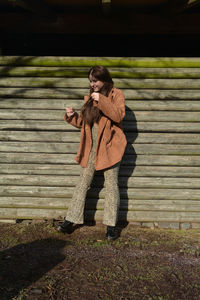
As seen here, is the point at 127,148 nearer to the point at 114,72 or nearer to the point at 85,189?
the point at 85,189

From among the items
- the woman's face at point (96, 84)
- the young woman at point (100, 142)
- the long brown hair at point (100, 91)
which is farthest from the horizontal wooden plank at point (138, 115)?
the woman's face at point (96, 84)

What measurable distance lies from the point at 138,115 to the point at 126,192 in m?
1.16

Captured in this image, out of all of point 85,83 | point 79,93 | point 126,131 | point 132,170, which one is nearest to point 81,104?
point 79,93

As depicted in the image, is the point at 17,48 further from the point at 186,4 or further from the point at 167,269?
the point at 167,269

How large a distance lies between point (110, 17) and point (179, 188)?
2.83 meters

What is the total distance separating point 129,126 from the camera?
4.12 meters

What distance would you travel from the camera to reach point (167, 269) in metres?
3.12

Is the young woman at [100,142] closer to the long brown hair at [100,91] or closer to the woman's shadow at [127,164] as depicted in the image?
the long brown hair at [100,91]

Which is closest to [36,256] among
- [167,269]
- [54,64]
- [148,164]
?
[167,269]

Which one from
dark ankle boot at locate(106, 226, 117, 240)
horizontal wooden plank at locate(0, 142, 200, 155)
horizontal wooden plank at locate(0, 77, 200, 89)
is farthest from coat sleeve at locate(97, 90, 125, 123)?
dark ankle boot at locate(106, 226, 117, 240)

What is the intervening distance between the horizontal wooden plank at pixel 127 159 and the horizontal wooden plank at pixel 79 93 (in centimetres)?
85

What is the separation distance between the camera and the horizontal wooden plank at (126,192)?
4.27 m

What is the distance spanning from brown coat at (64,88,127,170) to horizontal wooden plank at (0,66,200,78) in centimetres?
53

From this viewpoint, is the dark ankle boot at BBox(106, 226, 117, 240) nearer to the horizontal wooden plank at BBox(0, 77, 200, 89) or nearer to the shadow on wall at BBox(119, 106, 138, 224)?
the shadow on wall at BBox(119, 106, 138, 224)
